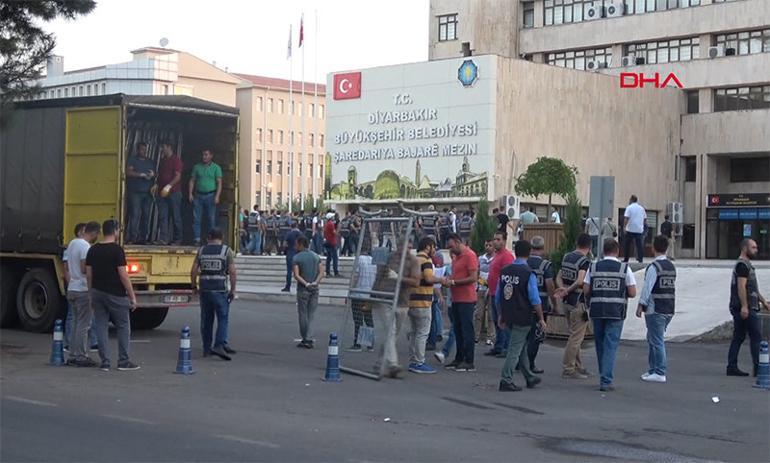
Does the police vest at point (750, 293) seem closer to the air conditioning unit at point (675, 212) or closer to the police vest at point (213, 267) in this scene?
the police vest at point (213, 267)

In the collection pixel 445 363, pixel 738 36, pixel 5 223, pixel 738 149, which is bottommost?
pixel 445 363

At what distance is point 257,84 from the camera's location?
114 metres

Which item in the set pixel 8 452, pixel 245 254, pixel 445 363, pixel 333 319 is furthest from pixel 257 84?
pixel 8 452

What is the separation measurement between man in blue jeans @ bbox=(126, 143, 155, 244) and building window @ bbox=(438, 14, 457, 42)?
48.6 m

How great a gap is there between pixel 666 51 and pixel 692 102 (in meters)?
3.01

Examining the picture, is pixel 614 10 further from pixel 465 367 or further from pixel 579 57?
pixel 465 367

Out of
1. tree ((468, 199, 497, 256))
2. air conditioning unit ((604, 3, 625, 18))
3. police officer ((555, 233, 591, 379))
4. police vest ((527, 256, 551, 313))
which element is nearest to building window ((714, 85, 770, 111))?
air conditioning unit ((604, 3, 625, 18))

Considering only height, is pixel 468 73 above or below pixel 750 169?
above

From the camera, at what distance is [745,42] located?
186 ft

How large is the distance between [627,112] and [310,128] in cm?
6169

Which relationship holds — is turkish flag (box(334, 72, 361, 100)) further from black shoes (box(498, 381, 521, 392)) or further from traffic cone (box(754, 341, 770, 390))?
black shoes (box(498, 381, 521, 392))

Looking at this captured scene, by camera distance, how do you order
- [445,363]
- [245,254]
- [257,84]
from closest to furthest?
[445,363]
[245,254]
[257,84]

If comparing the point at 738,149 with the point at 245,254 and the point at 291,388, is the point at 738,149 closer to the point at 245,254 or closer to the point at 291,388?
the point at 245,254

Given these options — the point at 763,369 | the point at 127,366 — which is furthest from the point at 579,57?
the point at 127,366
